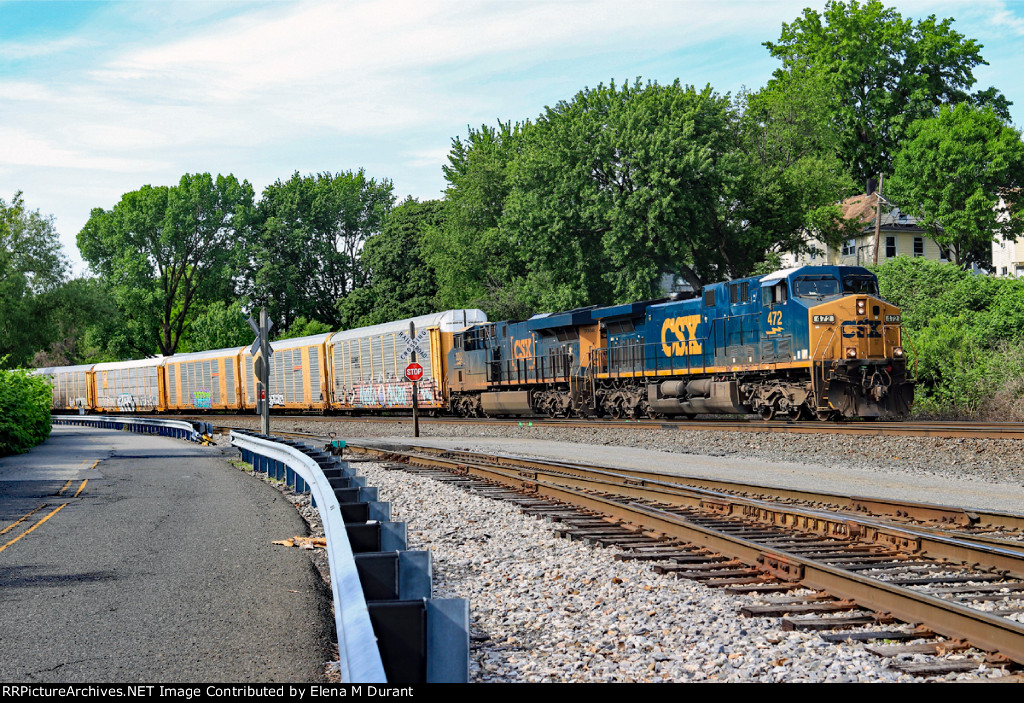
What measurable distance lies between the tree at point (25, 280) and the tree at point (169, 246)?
73.4ft

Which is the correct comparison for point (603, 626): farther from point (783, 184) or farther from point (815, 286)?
point (783, 184)

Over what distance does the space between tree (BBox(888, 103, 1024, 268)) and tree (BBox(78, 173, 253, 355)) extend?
48933mm

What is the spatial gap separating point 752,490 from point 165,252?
6954 cm

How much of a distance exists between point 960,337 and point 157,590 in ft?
76.9

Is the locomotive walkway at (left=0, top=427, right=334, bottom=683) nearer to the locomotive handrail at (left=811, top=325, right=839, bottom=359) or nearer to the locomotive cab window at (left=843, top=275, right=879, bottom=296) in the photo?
the locomotive handrail at (left=811, top=325, right=839, bottom=359)

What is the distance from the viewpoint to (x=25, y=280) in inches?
1815

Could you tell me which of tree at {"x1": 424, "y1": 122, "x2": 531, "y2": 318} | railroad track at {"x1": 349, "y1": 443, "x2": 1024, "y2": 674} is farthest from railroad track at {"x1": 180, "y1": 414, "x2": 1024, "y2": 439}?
tree at {"x1": 424, "y1": 122, "x2": 531, "y2": 318}

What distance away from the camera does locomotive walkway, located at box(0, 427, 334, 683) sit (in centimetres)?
487

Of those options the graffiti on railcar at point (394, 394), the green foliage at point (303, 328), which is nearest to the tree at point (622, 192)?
the graffiti on railcar at point (394, 394)

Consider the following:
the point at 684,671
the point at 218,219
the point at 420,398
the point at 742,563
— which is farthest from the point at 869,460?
the point at 218,219

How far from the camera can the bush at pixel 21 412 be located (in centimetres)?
2122

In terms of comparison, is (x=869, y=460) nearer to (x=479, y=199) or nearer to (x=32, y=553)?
(x=32, y=553)

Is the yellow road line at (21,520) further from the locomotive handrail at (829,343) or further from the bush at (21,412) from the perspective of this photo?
the locomotive handrail at (829,343)

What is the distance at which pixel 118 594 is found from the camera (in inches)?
257
